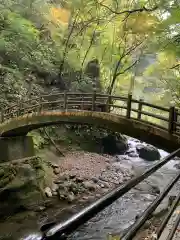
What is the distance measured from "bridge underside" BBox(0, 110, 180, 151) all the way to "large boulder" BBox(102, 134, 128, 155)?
383 inches

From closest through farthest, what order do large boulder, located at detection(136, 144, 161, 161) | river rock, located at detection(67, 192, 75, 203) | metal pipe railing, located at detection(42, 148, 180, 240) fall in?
1. metal pipe railing, located at detection(42, 148, 180, 240)
2. river rock, located at detection(67, 192, 75, 203)
3. large boulder, located at detection(136, 144, 161, 161)

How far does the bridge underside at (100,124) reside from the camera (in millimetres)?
7939

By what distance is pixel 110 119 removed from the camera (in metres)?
9.62

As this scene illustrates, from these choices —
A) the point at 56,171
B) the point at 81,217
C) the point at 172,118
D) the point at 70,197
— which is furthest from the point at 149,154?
the point at 81,217

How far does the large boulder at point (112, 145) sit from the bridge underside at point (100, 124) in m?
9.72

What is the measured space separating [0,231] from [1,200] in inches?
70.9

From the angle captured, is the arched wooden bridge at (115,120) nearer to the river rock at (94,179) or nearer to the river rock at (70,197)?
the river rock at (70,197)

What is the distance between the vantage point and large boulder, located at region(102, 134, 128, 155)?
23.0 metres

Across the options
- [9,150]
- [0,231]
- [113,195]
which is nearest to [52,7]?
[9,150]

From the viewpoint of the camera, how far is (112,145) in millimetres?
23391

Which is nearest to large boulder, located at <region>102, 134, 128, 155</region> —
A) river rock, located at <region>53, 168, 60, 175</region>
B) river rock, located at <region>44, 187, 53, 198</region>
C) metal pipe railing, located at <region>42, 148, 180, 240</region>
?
river rock, located at <region>53, 168, 60, 175</region>

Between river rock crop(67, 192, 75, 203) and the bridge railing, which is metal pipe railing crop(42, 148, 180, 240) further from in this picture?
river rock crop(67, 192, 75, 203)

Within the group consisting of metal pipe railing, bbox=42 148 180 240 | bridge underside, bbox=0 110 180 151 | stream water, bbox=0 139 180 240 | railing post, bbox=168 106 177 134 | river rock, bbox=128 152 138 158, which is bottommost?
river rock, bbox=128 152 138 158

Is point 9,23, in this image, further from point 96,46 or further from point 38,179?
point 38,179
